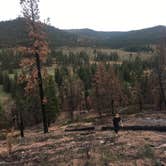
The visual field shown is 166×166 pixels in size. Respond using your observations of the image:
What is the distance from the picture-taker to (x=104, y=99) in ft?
218

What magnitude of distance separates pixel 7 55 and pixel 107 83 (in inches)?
5460

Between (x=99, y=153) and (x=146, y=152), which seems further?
(x=99, y=153)

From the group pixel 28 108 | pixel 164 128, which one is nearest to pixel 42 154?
pixel 164 128

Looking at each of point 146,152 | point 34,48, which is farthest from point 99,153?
point 34,48

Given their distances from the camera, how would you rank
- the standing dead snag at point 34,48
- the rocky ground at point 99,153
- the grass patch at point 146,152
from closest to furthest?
the rocky ground at point 99,153 → the grass patch at point 146,152 → the standing dead snag at point 34,48

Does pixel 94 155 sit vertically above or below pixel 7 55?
above

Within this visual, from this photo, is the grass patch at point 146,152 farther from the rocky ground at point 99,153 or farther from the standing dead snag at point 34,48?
the standing dead snag at point 34,48

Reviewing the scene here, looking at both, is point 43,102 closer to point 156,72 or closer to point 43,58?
point 43,58

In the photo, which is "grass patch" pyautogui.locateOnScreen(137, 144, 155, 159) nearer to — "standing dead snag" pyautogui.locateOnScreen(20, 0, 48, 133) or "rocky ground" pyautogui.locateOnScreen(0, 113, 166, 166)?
"rocky ground" pyautogui.locateOnScreen(0, 113, 166, 166)

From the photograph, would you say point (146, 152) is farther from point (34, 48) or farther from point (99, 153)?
point (34, 48)

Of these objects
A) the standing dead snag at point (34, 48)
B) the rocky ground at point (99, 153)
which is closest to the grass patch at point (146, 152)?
the rocky ground at point (99, 153)

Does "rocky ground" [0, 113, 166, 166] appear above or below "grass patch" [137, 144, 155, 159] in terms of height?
below

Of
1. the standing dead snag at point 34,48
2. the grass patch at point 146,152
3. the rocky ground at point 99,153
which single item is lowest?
the rocky ground at point 99,153

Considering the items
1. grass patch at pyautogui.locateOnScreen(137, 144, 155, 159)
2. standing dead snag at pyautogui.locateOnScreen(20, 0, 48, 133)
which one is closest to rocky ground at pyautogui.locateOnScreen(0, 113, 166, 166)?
grass patch at pyautogui.locateOnScreen(137, 144, 155, 159)
